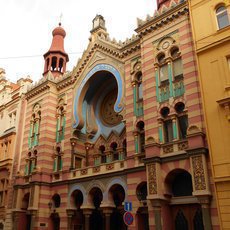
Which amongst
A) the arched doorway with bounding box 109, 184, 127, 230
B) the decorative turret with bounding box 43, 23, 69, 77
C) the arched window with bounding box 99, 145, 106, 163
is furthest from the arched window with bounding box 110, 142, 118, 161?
the decorative turret with bounding box 43, 23, 69, 77

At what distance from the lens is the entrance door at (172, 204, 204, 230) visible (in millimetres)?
16656

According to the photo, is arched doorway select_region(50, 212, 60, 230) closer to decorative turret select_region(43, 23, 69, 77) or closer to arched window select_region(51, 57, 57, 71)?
decorative turret select_region(43, 23, 69, 77)

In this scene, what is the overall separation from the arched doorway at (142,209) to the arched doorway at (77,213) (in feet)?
21.1

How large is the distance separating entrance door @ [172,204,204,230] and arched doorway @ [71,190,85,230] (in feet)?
29.8

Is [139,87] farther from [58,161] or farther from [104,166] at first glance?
[58,161]

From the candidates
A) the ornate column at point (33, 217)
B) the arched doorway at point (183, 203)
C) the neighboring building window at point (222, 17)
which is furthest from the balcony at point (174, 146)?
the ornate column at point (33, 217)

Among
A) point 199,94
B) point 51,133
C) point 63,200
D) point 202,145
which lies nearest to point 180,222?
point 202,145

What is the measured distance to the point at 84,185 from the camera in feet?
76.6

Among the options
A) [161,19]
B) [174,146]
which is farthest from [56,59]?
[174,146]

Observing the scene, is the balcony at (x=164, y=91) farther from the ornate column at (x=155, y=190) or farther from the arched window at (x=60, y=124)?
the arched window at (x=60, y=124)

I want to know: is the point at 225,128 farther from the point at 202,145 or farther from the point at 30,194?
the point at 30,194

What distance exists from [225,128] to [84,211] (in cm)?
1238

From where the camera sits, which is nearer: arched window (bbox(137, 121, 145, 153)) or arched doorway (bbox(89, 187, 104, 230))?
arched window (bbox(137, 121, 145, 153))

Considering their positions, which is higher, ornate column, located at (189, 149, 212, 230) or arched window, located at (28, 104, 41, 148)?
arched window, located at (28, 104, 41, 148)
